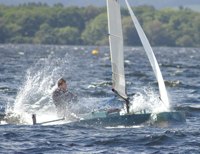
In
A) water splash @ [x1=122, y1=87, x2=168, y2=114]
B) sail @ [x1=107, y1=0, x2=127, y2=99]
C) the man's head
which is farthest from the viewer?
water splash @ [x1=122, y1=87, x2=168, y2=114]

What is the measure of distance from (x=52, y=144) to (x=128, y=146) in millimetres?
2208

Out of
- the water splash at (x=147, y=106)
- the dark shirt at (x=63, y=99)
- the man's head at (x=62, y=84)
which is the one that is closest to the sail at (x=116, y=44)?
the water splash at (x=147, y=106)

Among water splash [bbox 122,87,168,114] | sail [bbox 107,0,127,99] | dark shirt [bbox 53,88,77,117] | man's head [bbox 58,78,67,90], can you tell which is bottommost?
water splash [bbox 122,87,168,114]

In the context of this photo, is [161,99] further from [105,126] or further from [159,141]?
[159,141]

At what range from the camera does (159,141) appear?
2706cm

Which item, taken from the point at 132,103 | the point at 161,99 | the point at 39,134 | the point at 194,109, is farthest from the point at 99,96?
the point at 39,134

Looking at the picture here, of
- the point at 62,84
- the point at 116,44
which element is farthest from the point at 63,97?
the point at 116,44

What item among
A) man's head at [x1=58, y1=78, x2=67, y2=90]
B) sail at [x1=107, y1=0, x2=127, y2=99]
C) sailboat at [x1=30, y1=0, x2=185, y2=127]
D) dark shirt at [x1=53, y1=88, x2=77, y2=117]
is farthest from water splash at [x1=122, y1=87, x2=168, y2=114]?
man's head at [x1=58, y1=78, x2=67, y2=90]

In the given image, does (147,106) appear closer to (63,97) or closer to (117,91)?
(117,91)

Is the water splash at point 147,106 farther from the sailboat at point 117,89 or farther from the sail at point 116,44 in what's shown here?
the sail at point 116,44

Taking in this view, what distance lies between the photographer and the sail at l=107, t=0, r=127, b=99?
30.8 meters

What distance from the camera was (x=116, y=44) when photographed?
102ft

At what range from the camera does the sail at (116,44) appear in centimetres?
3075

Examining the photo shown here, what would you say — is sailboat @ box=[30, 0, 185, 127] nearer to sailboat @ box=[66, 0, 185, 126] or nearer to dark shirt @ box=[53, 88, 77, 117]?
sailboat @ box=[66, 0, 185, 126]
